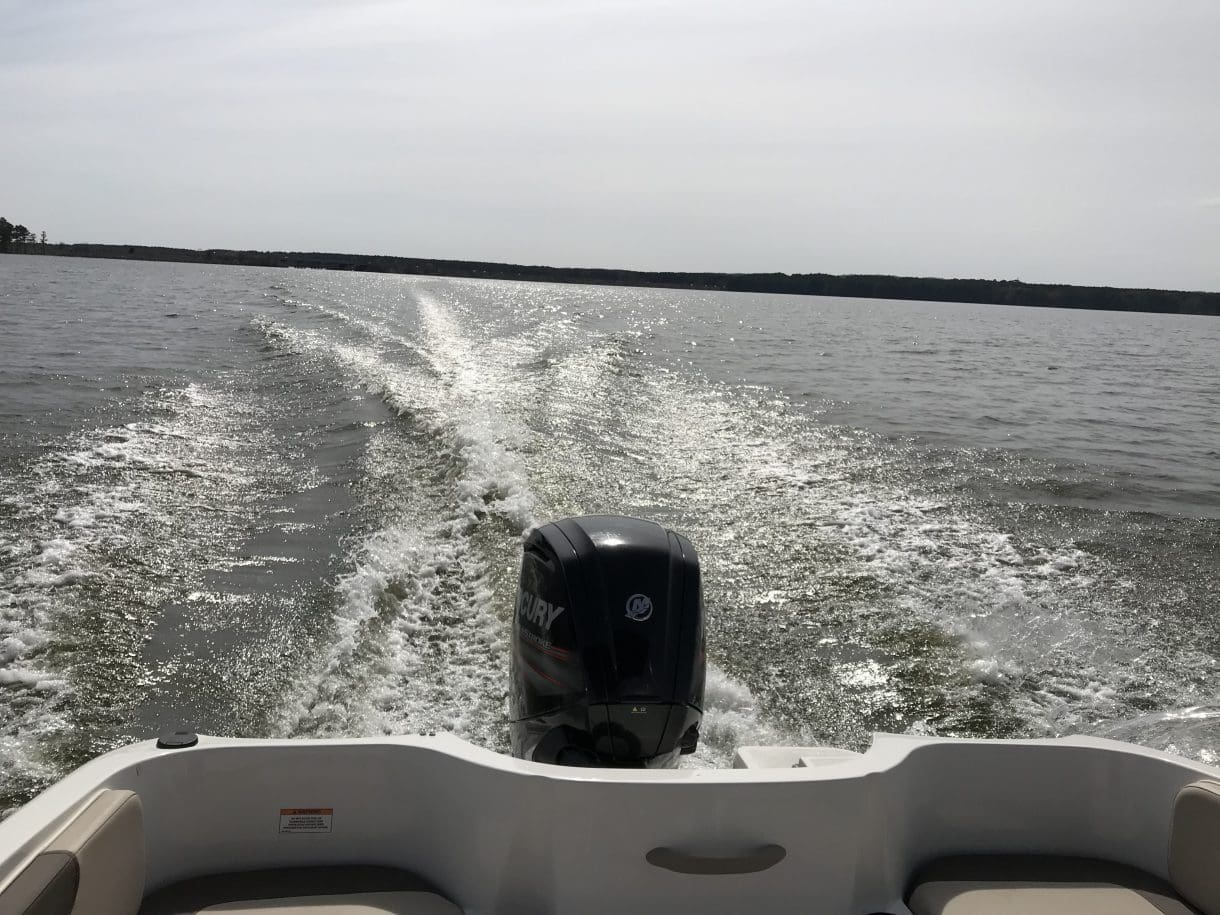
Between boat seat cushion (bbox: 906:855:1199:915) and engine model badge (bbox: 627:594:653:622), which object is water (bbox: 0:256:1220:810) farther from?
boat seat cushion (bbox: 906:855:1199:915)

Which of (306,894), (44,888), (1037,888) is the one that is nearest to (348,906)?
(306,894)

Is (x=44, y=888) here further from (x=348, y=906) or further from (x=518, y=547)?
(x=518, y=547)

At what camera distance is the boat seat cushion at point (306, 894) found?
1812mm

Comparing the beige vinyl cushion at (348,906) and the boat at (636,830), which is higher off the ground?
the boat at (636,830)

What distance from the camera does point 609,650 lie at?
2.74 metres

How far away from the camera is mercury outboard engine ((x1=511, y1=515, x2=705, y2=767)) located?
2684 mm

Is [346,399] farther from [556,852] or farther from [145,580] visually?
[556,852]

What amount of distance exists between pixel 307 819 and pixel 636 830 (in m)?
0.67

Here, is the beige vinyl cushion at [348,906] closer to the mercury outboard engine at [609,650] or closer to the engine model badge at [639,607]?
the mercury outboard engine at [609,650]

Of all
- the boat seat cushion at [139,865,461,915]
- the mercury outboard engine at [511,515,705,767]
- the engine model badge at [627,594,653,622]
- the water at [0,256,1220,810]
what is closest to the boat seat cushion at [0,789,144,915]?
the boat seat cushion at [139,865,461,915]

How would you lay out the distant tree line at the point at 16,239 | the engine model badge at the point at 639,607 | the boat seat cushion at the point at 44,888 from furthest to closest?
1. the distant tree line at the point at 16,239
2. the engine model badge at the point at 639,607
3. the boat seat cushion at the point at 44,888

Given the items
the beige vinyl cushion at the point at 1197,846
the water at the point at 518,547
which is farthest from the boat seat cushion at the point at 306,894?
the water at the point at 518,547

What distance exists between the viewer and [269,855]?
1940 mm

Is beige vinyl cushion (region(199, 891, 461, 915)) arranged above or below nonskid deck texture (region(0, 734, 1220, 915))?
below
